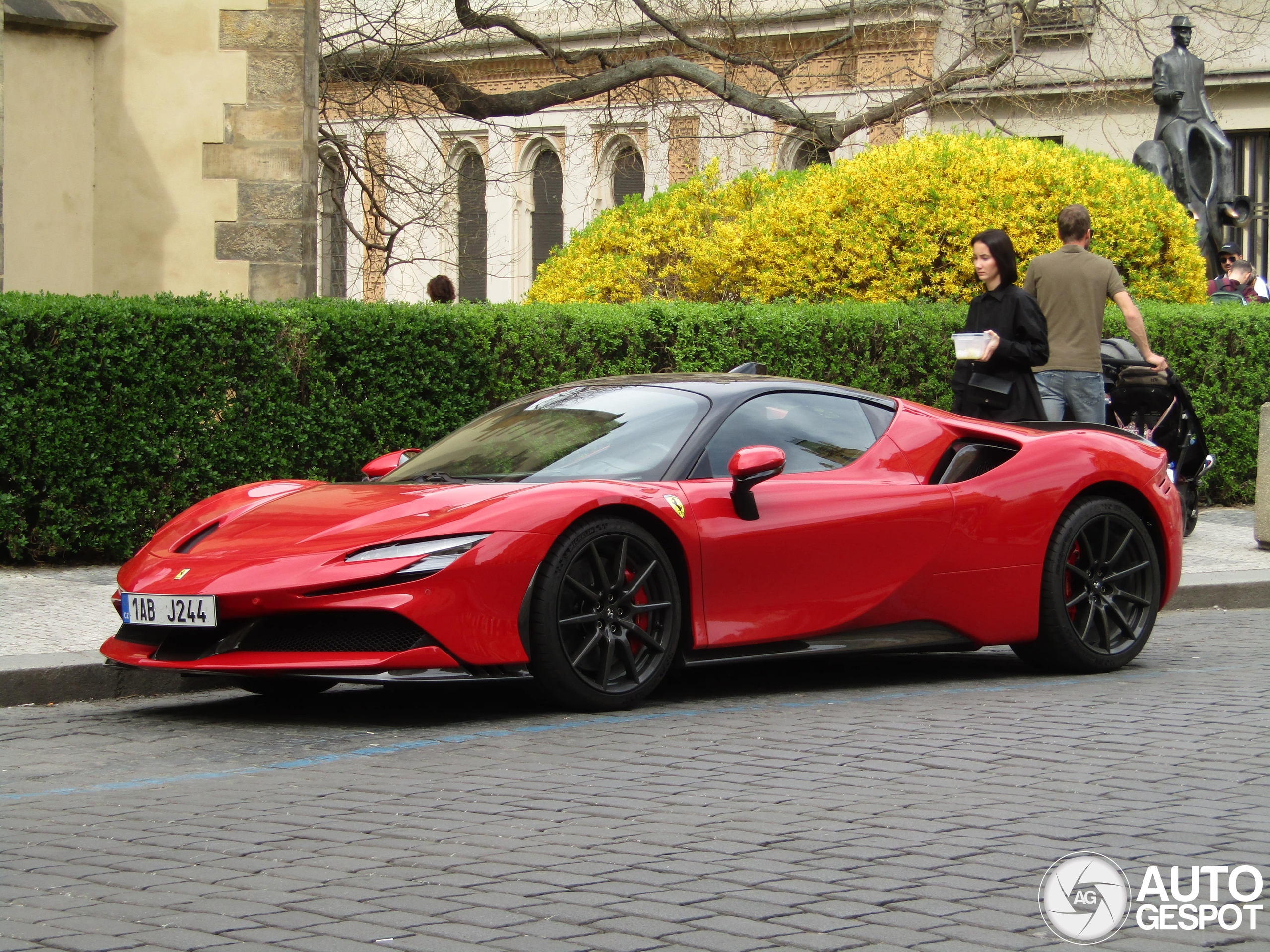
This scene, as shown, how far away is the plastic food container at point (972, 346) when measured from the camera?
9797 mm

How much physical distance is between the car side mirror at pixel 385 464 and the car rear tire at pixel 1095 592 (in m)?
2.93

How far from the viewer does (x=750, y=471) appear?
22.0 ft

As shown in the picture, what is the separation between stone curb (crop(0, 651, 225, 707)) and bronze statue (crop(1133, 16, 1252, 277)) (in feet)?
59.4

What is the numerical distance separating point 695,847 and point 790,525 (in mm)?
2518

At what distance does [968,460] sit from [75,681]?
404 centimetres

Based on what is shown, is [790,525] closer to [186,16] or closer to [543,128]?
[186,16]

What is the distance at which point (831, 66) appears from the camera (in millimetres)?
34875

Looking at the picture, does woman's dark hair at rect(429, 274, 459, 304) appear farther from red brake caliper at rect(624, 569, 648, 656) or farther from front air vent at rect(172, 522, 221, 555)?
red brake caliper at rect(624, 569, 648, 656)

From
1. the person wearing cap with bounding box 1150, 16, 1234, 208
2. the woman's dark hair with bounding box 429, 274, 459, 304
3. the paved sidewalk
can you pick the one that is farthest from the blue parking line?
the person wearing cap with bounding box 1150, 16, 1234, 208

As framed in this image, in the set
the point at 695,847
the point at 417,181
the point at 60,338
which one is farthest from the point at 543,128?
the point at 695,847

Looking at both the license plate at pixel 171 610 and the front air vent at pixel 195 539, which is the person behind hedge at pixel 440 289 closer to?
the front air vent at pixel 195 539

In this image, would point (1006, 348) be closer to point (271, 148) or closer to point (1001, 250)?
point (1001, 250)

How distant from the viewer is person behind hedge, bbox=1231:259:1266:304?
20.0 m

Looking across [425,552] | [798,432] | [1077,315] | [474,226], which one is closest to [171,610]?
[425,552]
